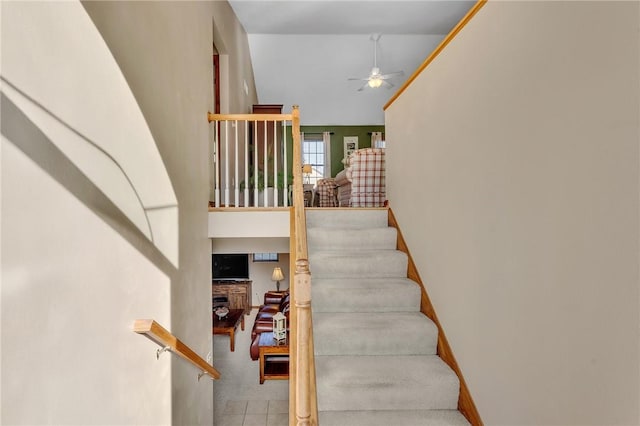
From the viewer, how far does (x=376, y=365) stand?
2.06 meters

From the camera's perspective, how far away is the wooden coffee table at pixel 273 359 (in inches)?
193

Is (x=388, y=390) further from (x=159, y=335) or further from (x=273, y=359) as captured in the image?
(x=273, y=359)

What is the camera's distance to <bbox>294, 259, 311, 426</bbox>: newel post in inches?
42.6

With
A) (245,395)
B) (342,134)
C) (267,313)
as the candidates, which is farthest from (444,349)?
(342,134)

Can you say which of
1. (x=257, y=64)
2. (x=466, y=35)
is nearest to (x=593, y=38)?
(x=466, y=35)

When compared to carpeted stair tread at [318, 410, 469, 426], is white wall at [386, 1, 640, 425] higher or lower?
higher

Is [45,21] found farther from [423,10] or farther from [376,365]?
[423,10]

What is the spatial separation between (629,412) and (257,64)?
741cm

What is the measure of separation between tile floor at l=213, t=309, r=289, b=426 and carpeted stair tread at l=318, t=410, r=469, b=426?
2562 millimetres

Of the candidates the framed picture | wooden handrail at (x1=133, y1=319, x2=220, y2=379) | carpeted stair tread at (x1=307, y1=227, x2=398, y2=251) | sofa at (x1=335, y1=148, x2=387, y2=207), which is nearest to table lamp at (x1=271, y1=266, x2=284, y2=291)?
the framed picture

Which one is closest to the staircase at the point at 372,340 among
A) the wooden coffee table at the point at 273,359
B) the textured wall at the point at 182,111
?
the textured wall at the point at 182,111

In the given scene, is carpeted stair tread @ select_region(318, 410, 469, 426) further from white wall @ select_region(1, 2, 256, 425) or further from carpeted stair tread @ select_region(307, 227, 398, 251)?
carpeted stair tread @ select_region(307, 227, 398, 251)

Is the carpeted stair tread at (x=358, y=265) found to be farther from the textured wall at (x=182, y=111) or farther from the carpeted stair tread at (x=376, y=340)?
the textured wall at (x=182, y=111)

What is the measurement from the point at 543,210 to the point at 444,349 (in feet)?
3.94
